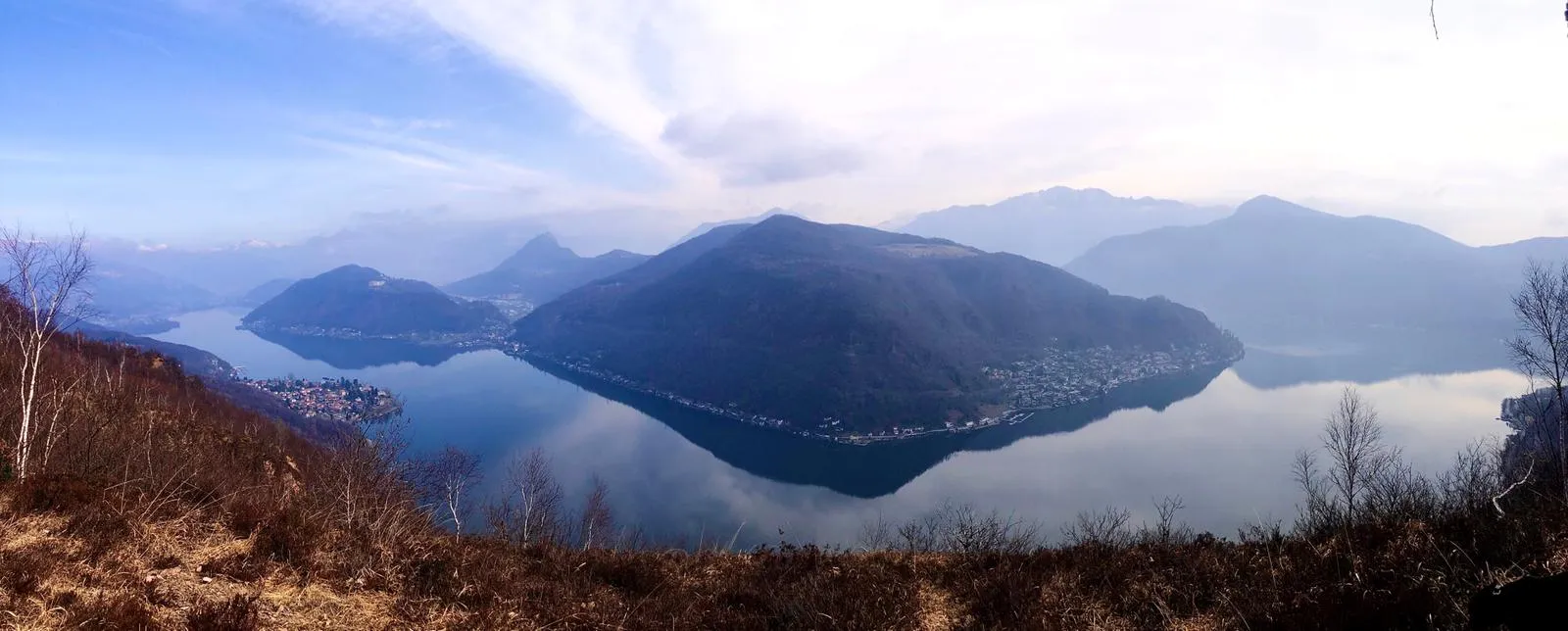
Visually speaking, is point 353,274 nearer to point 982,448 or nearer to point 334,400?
point 334,400

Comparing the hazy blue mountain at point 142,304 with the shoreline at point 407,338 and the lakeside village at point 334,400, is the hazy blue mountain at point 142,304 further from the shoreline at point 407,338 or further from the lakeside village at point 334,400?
the lakeside village at point 334,400

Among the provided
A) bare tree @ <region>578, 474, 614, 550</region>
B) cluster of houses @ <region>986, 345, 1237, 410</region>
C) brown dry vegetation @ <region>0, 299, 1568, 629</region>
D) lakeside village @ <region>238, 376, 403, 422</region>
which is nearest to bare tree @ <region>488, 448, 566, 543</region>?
bare tree @ <region>578, 474, 614, 550</region>

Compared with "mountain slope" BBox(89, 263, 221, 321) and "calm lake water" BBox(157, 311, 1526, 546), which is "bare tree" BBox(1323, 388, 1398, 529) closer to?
"calm lake water" BBox(157, 311, 1526, 546)

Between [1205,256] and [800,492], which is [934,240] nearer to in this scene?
[1205,256]

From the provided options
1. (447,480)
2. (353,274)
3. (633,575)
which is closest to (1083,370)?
(447,480)

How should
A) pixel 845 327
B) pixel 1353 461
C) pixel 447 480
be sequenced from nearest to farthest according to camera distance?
1. pixel 1353 461
2. pixel 447 480
3. pixel 845 327

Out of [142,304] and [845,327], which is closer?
[845,327]
